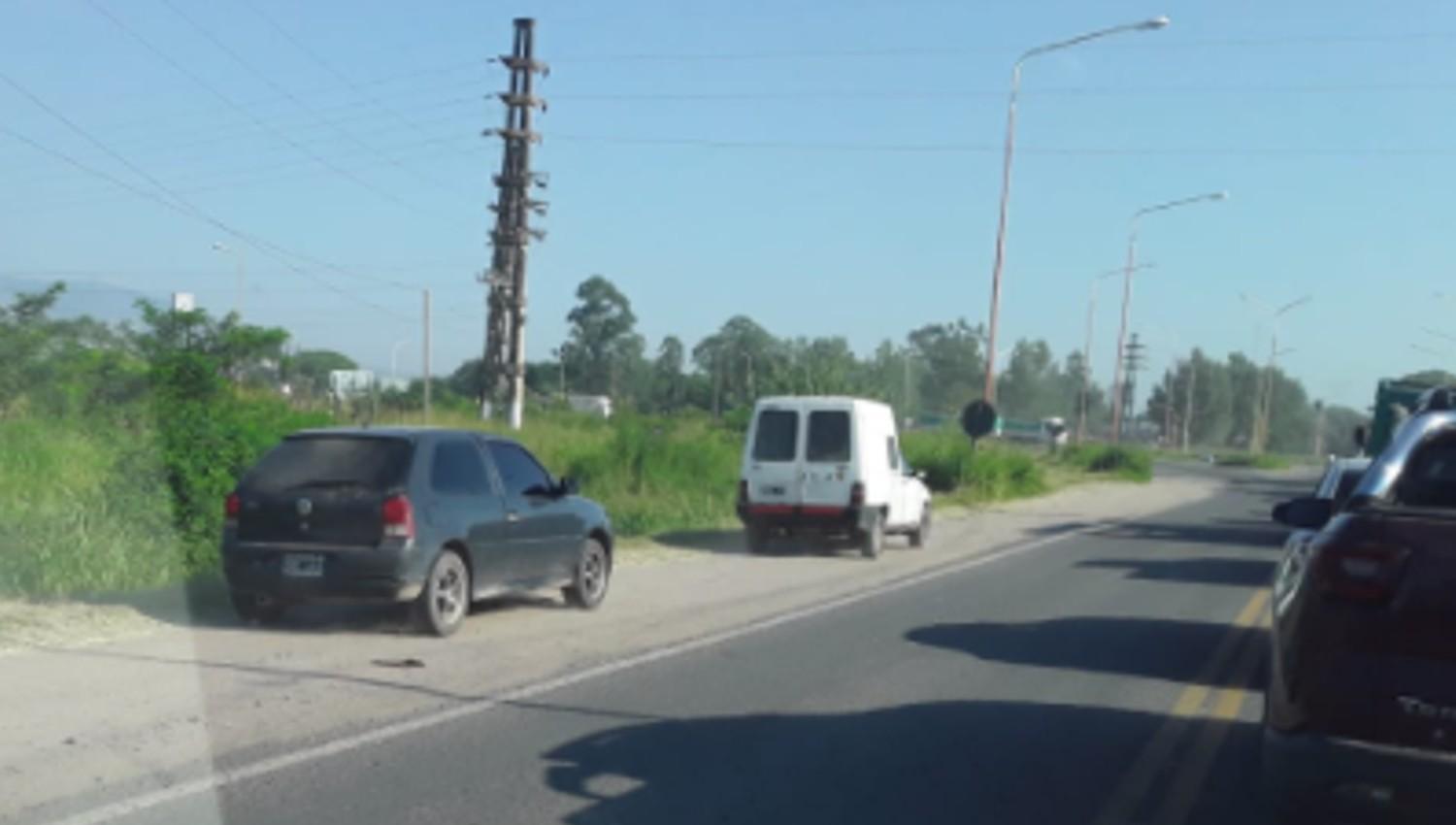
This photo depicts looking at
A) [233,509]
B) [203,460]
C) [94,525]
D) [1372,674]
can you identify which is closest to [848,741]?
[1372,674]

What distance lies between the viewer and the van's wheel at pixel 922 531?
23000 mm

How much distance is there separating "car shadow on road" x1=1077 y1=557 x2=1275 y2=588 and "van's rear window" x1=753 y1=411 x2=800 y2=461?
14.3 feet

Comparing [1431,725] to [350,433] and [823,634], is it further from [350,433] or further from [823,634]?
[350,433]

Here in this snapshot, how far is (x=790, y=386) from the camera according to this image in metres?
45.6

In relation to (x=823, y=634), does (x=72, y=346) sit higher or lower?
higher

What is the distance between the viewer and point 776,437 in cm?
2056

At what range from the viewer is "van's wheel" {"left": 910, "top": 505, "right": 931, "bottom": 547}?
2300 cm

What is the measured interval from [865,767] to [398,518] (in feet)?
15.6

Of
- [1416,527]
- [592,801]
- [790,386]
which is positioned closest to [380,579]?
[592,801]

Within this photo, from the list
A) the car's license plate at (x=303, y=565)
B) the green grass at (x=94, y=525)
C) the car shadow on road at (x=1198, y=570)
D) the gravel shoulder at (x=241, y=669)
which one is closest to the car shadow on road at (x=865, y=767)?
the gravel shoulder at (x=241, y=669)

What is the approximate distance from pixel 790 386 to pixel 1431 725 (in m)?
40.1

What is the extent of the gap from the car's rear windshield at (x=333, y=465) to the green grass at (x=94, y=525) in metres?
1.58

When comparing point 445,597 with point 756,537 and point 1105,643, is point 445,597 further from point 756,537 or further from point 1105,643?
point 756,537

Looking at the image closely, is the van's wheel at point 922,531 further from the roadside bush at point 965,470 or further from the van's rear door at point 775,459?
the roadside bush at point 965,470
